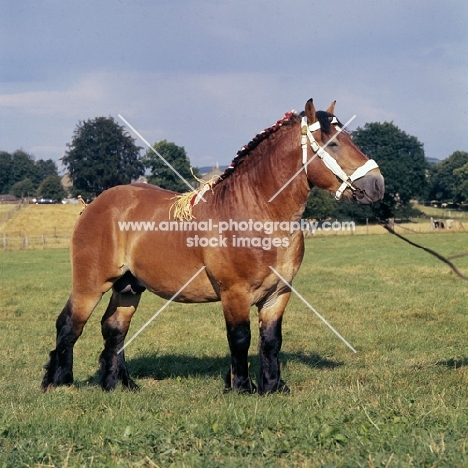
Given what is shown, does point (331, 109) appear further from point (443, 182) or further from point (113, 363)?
point (443, 182)

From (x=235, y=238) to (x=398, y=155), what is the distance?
7094 centimetres

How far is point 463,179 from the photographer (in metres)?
→ 83.6

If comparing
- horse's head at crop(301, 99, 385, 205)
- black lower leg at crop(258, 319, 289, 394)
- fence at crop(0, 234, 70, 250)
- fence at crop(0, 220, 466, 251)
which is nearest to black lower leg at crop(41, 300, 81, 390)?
black lower leg at crop(258, 319, 289, 394)

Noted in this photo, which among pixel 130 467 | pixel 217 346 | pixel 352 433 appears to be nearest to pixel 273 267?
pixel 352 433

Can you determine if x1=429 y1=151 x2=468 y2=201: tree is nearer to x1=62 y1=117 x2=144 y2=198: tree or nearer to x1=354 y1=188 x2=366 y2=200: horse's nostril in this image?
x1=62 y1=117 x2=144 y2=198: tree

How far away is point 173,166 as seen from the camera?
147 feet

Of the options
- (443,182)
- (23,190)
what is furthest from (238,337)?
(23,190)

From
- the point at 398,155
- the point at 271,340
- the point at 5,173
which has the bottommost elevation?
the point at 271,340

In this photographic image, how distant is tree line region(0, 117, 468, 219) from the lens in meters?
30.9

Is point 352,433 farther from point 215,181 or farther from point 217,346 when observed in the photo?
point 217,346

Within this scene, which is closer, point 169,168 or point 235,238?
point 235,238

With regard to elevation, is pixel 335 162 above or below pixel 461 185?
below

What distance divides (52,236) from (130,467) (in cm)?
5048

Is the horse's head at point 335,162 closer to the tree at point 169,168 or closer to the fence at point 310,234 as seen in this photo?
the tree at point 169,168
